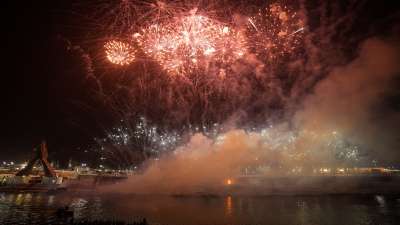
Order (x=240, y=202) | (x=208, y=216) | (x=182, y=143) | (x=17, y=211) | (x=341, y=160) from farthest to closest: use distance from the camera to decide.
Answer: (x=341, y=160) < (x=182, y=143) < (x=240, y=202) < (x=208, y=216) < (x=17, y=211)

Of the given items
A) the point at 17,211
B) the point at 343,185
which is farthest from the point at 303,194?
the point at 17,211

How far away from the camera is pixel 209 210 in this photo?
30.1 m

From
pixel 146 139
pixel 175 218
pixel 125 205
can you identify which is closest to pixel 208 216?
pixel 175 218

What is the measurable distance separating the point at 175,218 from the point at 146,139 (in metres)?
46.8

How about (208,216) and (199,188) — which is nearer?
(208,216)

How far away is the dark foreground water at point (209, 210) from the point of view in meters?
24.7

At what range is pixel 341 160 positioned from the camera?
69000 millimetres

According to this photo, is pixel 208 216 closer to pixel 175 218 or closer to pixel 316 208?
pixel 175 218

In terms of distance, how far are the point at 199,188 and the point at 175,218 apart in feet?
55.4

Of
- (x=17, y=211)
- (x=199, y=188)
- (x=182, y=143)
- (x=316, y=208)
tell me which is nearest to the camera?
(x=17, y=211)

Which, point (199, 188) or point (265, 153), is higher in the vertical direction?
point (265, 153)

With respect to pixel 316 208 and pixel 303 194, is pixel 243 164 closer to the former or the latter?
pixel 303 194

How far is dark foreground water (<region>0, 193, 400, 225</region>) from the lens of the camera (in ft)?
81.1

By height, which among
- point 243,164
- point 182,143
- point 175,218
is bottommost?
point 175,218
